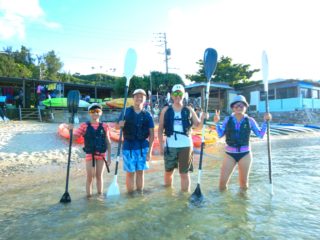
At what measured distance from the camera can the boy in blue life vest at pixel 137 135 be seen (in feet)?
15.8

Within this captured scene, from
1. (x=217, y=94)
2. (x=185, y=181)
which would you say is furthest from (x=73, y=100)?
(x=217, y=94)

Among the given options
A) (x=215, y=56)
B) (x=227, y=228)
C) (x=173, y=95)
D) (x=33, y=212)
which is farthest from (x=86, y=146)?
(x=215, y=56)

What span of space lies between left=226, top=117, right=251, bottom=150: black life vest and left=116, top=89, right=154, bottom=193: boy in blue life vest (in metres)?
1.22

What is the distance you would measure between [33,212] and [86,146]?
45.7 inches

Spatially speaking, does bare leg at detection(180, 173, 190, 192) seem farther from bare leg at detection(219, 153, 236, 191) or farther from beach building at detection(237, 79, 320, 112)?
beach building at detection(237, 79, 320, 112)

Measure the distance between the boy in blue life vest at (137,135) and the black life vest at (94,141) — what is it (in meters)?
0.30

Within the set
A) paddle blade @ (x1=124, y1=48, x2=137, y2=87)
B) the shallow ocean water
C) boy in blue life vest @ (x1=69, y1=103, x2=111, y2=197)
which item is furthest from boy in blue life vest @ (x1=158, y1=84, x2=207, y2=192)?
paddle blade @ (x1=124, y1=48, x2=137, y2=87)

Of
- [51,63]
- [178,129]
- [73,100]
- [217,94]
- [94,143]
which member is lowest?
[94,143]

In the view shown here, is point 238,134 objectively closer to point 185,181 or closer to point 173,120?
point 173,120

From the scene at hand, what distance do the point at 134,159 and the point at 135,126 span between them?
1.71 feet

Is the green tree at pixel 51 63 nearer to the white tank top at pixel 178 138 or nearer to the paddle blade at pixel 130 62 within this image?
the paddle blade at pixel 130 62

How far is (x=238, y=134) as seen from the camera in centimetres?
484

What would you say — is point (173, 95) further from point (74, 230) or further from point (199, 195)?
Result: point (74, 230)

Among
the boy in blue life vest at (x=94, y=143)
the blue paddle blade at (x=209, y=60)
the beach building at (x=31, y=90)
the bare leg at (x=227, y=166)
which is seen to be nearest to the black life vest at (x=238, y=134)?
the bare leg at (x=227, y=166)
